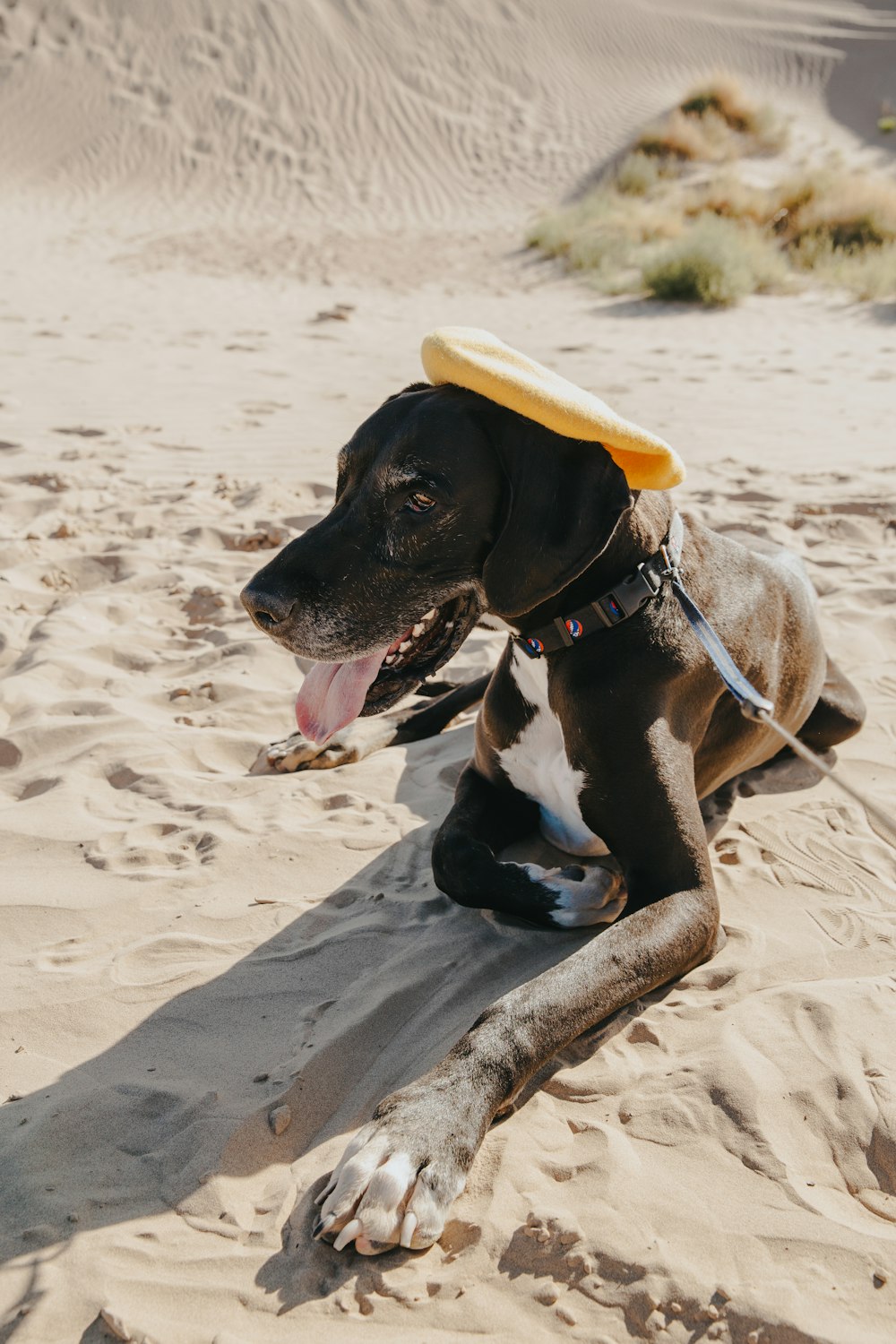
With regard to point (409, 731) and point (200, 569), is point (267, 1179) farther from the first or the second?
point (200, 569)

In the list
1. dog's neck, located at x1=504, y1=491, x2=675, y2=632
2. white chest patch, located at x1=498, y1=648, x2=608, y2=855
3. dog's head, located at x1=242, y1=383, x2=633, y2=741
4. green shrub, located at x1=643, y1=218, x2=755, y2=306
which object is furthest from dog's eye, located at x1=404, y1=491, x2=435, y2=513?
green shrub, located at x1=643, y1=218, x2=755, y2=306

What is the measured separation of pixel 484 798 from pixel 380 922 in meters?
0.54

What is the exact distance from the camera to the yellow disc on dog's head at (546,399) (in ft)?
8.54

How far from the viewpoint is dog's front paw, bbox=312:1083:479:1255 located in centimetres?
210

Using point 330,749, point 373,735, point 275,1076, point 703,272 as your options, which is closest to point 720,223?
point 703,272

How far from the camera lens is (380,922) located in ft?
10.4

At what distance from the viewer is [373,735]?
4281 millimetres

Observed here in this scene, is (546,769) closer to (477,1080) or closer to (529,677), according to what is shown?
(529,677)

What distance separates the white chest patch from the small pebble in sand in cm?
114

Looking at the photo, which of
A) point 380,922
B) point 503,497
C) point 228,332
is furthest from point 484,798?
point 228,332

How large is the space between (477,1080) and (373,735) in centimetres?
204

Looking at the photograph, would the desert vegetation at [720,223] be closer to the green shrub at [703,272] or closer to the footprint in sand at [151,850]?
the green shrub at [703,272]

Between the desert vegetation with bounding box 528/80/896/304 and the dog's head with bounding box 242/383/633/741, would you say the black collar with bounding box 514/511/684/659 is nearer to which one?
the dog's head with bounding box 242/383/633/741

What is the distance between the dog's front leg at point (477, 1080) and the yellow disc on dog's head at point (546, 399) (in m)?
1.09
